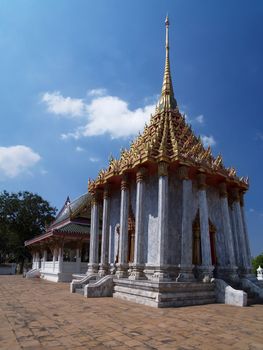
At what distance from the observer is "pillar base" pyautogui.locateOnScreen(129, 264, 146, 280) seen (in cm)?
1313

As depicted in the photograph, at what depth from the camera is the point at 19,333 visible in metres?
6.74

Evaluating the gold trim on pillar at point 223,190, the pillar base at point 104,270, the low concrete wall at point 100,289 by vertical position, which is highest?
the gold trim on pillar at point 223,190

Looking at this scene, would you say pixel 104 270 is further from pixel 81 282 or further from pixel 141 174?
pixel 141 174

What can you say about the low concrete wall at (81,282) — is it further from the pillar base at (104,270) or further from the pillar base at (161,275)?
the pillar base at (161,275)

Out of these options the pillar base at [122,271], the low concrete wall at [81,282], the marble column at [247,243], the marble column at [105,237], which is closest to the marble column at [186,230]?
the pillar base at [122,271]

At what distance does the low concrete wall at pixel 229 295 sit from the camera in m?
11.7

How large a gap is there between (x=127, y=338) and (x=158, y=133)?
10812 mm

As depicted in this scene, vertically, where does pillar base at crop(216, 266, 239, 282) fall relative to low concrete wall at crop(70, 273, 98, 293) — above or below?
above

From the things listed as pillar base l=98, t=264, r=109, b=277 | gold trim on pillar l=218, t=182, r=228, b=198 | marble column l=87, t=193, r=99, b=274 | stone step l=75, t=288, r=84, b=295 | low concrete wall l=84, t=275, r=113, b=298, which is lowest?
stone step l=75, t=288, r=84, b=295

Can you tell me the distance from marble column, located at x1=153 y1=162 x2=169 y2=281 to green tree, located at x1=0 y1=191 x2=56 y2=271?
34.4 meters

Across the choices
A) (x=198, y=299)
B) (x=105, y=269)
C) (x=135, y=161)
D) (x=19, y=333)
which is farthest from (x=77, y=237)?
(x=19, y=333)

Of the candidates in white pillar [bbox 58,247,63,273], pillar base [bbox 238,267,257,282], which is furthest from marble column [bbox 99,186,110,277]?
white pillar [bbox 58,247,63,273]

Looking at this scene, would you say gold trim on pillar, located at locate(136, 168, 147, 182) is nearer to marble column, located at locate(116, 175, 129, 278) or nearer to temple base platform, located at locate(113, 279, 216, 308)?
marble column, located at locate(116, 175, 129, 278)

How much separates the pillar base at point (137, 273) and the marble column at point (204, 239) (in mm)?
2498
